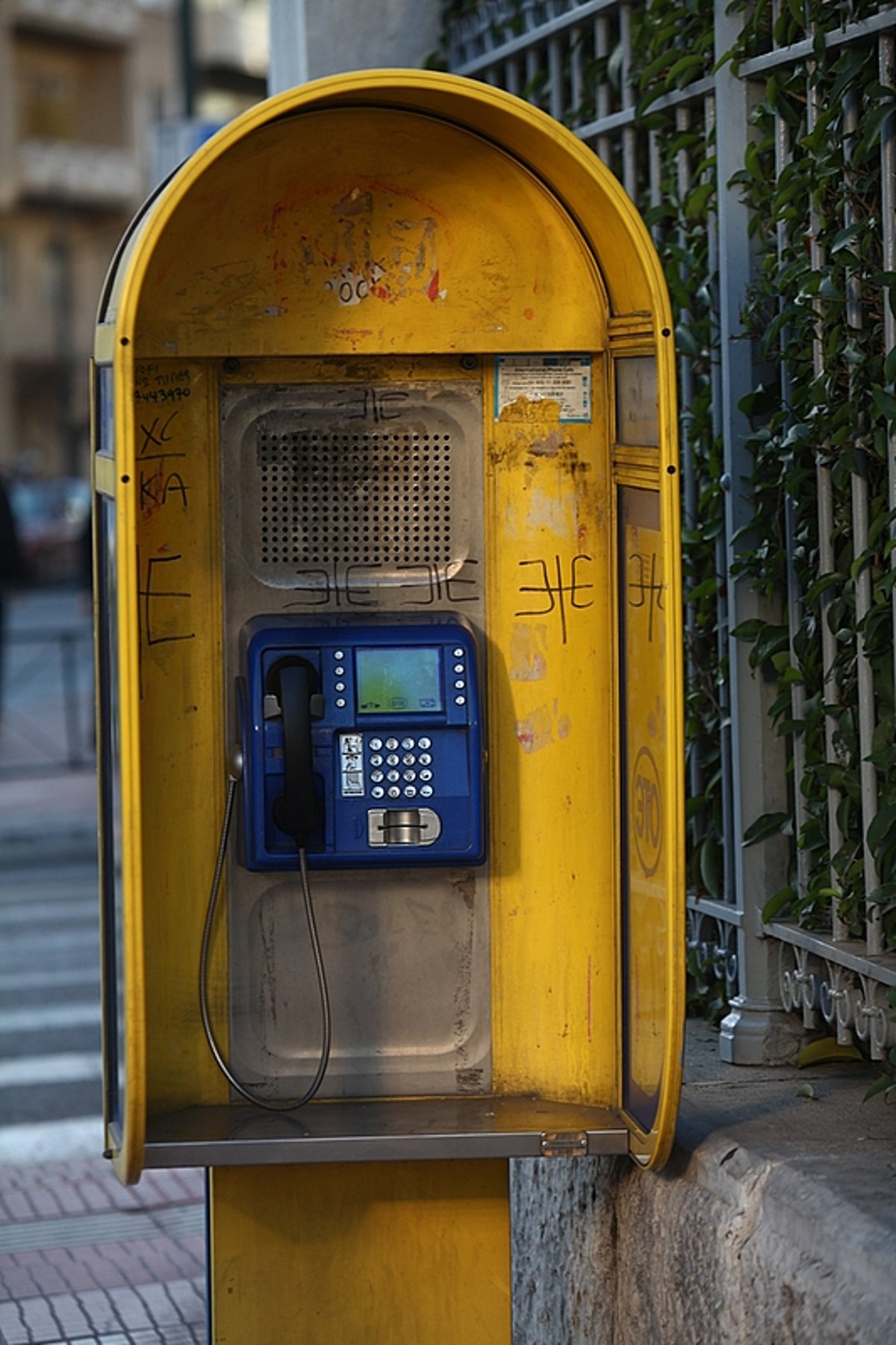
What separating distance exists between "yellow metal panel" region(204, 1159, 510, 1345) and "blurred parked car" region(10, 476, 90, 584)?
91.2 ft

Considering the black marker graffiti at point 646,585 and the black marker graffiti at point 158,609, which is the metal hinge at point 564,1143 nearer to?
the black marker graffiti at point 646,585

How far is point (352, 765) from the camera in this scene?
3236 mm

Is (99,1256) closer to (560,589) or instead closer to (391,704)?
(391,704)

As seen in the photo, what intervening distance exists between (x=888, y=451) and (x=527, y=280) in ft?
2.22

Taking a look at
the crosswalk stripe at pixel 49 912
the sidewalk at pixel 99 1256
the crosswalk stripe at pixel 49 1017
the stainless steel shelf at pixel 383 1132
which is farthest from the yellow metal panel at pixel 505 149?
the crosswalk stripe at pixel 49 912

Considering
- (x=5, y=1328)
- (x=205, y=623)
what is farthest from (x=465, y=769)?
(x=5, y=1328)

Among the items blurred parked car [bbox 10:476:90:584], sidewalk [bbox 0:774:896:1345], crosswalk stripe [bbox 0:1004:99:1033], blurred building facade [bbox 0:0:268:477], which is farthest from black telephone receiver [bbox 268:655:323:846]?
blurred building facade [bbox 0:0:268:477]

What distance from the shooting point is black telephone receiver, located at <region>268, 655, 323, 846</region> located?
10.4 feet

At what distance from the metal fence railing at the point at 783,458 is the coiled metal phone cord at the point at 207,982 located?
0.85m

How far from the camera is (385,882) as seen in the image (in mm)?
3436

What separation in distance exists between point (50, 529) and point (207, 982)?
1185 inches

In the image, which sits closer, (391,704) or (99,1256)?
(391,704)

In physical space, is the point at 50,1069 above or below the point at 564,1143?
below

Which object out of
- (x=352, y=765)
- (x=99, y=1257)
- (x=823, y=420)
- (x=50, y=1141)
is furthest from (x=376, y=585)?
(x=50, y=1141)
